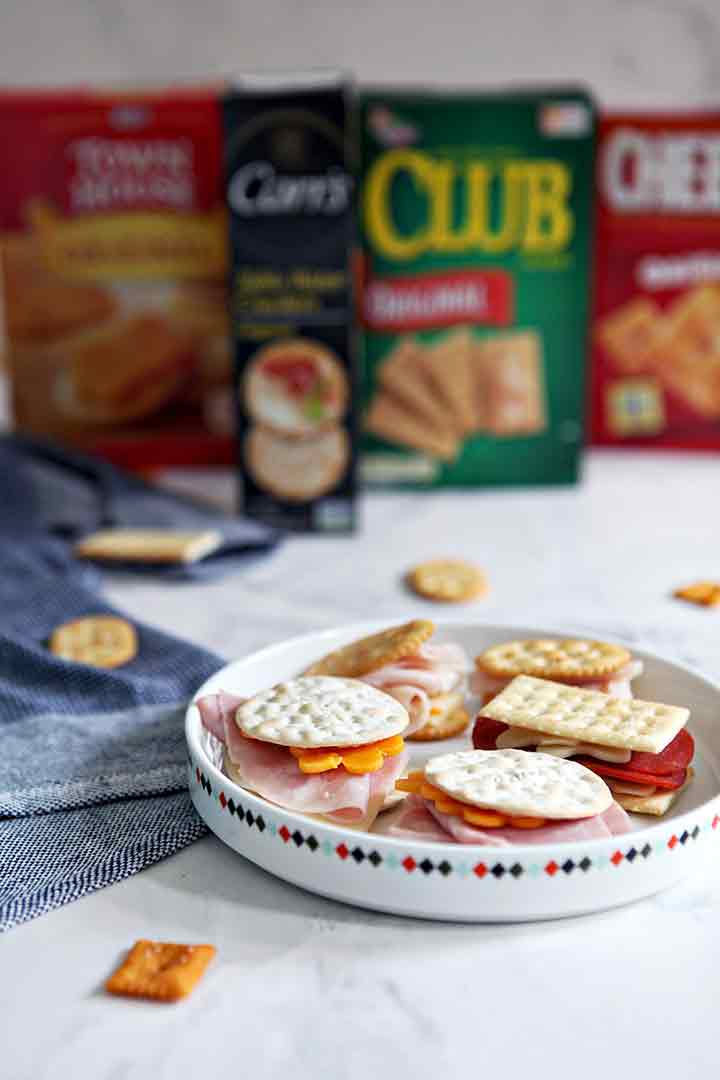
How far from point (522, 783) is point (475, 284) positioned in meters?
1.04

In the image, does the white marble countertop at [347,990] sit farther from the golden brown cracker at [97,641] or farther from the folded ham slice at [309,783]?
the golden brown cracker at [97,641]

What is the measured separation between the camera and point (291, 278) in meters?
1.42

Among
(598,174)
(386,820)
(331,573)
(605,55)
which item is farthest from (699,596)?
(605,55)

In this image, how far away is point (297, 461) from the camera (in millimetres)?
1475

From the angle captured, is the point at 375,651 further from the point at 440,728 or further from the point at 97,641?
the point at 97,641

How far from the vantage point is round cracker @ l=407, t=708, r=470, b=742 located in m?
0.88

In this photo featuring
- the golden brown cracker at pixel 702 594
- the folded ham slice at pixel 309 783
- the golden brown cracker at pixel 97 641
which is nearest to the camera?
the folded ham slice at pixel 309 783

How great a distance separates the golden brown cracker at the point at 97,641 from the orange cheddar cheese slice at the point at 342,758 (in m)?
0.38

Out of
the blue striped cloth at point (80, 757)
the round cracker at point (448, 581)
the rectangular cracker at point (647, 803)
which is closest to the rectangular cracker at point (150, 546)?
the blue striped cloth at point (80, 757)

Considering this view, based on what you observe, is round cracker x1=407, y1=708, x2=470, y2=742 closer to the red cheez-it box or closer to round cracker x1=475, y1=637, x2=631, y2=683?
round cracker x1=475, y1=637, x2=631, y2=683

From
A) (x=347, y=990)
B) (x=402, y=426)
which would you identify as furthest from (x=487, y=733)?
(x=402, y=426)

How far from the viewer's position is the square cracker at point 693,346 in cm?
173

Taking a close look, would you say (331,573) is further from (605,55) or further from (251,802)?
(605,55)

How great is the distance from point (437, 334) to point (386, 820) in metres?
0.98
